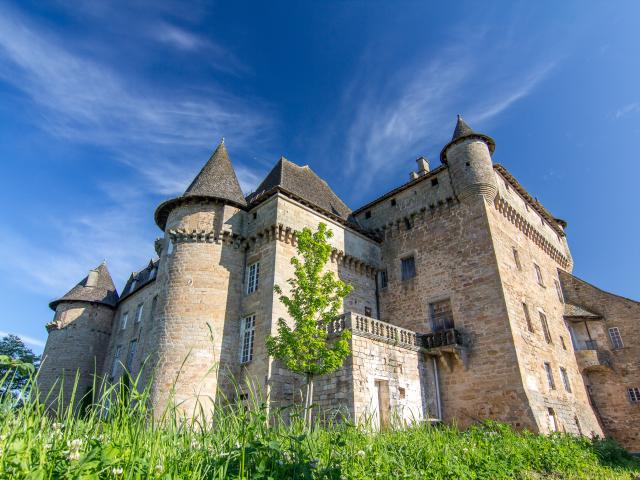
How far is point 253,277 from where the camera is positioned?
17547mm

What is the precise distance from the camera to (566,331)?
69.0 ft

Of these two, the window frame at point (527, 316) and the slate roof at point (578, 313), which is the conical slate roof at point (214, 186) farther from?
the slate roof at point (578, 313)

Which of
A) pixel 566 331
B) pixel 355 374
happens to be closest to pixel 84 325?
pixel 355 374

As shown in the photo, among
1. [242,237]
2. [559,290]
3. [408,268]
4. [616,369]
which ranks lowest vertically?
[616,369]

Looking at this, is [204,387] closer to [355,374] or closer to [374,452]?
[355,374]

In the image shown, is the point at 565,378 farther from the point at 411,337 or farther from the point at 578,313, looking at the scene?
the point at 411,337

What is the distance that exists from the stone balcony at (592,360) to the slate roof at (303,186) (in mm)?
14019

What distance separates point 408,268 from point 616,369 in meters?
11.5

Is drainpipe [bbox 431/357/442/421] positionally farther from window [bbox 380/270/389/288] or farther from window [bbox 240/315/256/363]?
window [bbox 240/315/256/363]

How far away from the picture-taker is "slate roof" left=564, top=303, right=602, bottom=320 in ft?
69.9

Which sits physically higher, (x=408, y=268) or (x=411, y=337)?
(x=408, y=268)

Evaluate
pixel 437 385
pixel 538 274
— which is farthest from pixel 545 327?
pixel 437 385

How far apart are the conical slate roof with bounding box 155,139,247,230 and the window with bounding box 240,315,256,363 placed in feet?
18.0

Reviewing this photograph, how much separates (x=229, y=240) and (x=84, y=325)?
16.8m
